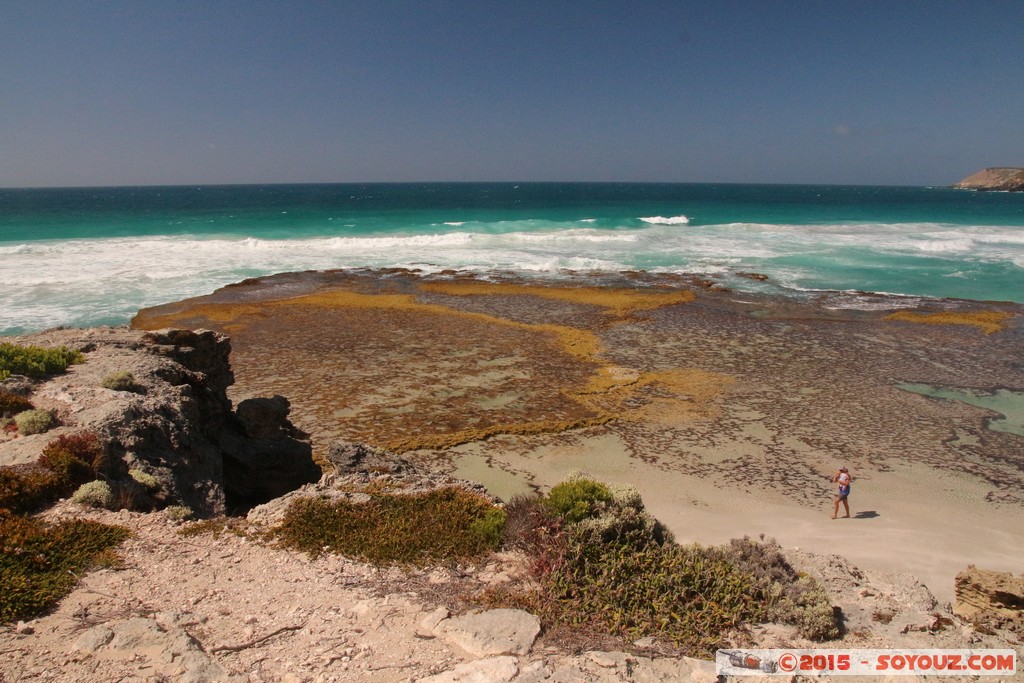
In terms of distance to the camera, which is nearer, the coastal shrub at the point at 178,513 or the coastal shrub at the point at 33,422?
the coastal shrub at the point at 178,513

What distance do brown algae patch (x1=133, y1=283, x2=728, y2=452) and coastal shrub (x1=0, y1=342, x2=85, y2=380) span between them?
5737mm

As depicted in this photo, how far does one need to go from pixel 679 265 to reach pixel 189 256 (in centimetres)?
4068

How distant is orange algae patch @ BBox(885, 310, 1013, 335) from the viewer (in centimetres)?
2989

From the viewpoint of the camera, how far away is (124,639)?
605cm

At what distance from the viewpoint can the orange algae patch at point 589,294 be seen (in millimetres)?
33875

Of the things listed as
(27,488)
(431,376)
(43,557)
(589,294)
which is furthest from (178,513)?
(589,294)

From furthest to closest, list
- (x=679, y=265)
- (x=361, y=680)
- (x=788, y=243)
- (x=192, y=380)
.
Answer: (x=788, y=243) → (x=679, y=265) → (x=192, y=380) → (x=361, y=680)

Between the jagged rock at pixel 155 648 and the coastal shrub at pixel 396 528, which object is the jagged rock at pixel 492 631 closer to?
the coastal shrub at pixel 396 528

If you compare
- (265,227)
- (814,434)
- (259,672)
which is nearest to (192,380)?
(259,672)

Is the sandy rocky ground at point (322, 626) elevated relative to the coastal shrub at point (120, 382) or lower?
lower

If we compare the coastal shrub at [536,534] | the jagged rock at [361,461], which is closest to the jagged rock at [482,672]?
the coastal shrub at [536,534]

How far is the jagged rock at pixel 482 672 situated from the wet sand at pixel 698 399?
20.8ft

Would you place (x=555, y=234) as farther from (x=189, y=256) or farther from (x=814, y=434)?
(x=814, y=434)

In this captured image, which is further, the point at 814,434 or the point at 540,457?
the point at 814,434
